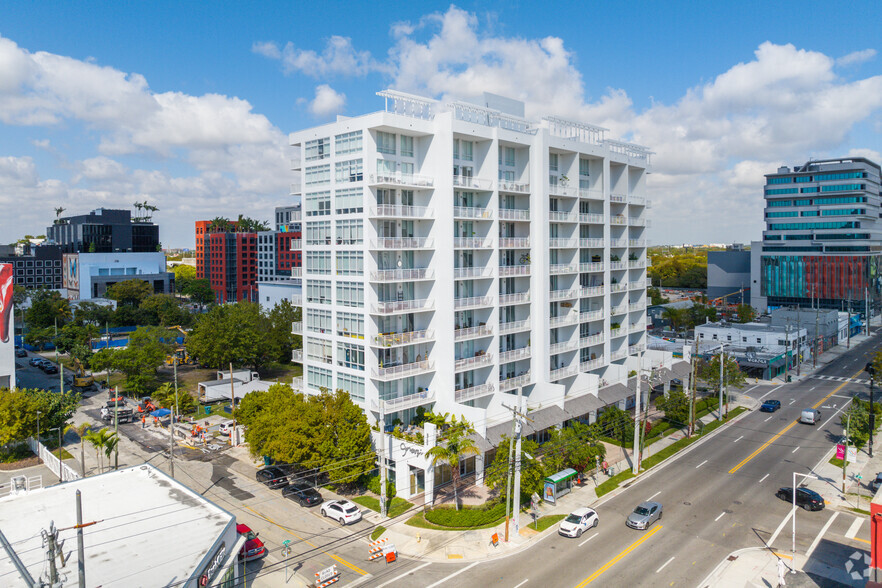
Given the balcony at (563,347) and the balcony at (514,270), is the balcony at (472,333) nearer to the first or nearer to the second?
the balcony at (514,270)

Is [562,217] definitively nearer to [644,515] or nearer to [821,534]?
[644,515]

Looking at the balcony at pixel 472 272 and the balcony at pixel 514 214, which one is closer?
the balcony at pixel 472 272

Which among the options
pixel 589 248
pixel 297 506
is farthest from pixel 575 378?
pixel 297 506

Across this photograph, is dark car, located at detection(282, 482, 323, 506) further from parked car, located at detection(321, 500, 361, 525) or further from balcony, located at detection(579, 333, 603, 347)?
balcony, located at detection(579, 333, 603, 347)

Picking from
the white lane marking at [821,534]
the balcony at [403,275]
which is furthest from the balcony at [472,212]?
the white lane marking at [821,534]

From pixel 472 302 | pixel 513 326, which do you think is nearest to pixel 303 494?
pixel 472 302

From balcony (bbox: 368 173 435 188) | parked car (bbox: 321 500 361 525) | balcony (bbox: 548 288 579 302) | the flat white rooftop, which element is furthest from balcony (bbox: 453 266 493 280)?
the flat white rooftop
